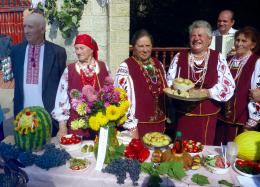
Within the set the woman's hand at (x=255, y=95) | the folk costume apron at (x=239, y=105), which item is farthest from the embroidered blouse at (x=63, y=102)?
the woman's hand at (x=255, y=95)

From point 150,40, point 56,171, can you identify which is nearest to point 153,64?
point 150,40

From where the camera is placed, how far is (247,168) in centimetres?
270

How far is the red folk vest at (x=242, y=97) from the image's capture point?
3.63m

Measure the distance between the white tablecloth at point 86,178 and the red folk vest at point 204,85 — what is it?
989mm

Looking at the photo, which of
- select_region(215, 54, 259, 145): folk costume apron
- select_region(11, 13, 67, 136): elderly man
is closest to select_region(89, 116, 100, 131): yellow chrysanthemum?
select_region(11, 13, 67, 136): elderly man

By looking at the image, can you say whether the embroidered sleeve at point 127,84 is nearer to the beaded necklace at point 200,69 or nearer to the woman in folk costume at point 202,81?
the woman in folk costume at point 202,81

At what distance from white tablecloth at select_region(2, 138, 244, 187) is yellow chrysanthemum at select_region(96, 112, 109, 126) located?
0.40 m

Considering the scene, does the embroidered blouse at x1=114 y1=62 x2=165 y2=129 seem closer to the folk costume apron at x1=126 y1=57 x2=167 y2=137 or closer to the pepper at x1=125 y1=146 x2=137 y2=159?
the folk costume apron at x1=126 y1=57 x2=167 y2=137

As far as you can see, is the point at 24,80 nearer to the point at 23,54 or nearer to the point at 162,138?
the point at 23,54

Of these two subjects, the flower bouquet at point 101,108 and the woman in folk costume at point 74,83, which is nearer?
the flower bouquet at point 101,108

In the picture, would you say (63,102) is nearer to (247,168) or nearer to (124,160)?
(124,160)

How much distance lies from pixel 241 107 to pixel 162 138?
3.69ft

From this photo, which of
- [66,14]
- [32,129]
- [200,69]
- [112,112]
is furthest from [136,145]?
[66,14]

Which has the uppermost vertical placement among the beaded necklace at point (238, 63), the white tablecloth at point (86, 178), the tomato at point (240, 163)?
the beaded necklace at point (238, 63)
